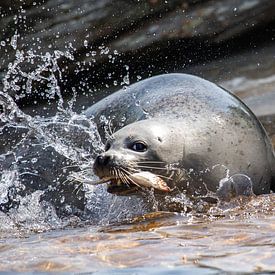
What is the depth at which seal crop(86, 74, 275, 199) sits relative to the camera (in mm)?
5383

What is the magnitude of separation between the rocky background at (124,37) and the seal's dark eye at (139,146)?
3823mm

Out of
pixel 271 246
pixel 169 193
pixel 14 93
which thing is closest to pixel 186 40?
pixel 14 93

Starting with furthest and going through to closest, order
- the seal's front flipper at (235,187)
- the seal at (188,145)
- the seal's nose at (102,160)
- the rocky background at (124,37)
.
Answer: the rocky background at (124,37)
the seal's front flipper at (235,187)
the seal at (188,145)
the seal's nose at (102,160)

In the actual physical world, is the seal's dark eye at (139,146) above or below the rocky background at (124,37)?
below

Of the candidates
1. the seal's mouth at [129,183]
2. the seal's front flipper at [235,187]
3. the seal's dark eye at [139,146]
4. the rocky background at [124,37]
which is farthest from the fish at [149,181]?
the rocky background at [124,37]

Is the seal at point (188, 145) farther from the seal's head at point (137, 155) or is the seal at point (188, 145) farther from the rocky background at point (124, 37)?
the rocky background at point (124, 37)

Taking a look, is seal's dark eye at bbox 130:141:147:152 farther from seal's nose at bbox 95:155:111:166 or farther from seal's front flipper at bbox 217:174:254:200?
seal's front flipper at bbox 217:174:254:200

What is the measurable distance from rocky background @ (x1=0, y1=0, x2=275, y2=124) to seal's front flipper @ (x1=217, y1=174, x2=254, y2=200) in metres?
3.60

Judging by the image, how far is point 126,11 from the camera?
9.48m

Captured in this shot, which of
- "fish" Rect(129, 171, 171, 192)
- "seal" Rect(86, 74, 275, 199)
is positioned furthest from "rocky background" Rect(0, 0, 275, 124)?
"fish" Rect(129, 171, 171, 192)

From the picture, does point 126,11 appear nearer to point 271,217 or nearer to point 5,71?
point 5,71

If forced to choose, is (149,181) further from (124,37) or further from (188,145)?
(124,37)

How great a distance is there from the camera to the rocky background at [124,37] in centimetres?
933

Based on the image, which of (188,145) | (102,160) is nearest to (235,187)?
(188,145)
